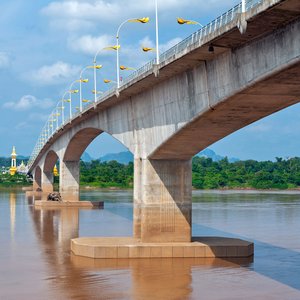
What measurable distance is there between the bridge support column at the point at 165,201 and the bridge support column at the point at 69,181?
46.5 metres

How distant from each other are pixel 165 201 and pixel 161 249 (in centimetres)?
292

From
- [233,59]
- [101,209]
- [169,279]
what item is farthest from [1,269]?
[101,209]

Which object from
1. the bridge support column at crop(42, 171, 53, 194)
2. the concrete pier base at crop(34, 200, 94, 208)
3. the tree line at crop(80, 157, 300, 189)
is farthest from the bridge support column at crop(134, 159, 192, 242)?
the tree line at crop(80, 157, 300, 189)

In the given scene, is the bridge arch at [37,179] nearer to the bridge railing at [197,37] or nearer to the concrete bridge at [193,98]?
the concrete bridge at [193,98]

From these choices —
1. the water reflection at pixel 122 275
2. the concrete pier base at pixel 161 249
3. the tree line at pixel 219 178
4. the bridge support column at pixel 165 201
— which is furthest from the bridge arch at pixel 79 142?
the tree line at pixel 219 178

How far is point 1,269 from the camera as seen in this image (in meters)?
30.1

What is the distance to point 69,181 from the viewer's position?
81.3 meters

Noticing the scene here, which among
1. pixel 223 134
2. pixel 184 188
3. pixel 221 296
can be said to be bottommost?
pixel 221 296

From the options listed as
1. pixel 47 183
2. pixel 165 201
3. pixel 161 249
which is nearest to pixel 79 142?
pixel 165 201

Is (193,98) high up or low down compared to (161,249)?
up

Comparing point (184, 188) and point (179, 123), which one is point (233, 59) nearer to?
point (179, 123)

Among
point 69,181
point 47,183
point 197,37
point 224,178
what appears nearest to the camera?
point 197,37

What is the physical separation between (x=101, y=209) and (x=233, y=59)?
164 feet

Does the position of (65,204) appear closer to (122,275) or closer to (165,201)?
(165,201)
